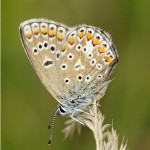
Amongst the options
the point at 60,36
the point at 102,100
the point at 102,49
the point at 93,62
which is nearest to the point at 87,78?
the point at 93,62

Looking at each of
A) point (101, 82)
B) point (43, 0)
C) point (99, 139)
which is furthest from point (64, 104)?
point (43, 0)

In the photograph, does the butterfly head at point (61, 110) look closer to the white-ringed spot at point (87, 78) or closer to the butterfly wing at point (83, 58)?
the butterfly wing at point (83, 58)

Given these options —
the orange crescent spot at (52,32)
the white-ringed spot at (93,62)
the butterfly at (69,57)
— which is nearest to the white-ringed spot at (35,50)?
the butterfly at (69,57)

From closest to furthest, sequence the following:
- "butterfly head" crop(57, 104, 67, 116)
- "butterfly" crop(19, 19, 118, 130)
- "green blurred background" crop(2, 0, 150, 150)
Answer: "butterfly head" crop(57, 104, 67, 116) < "butterfly" crop(19, 19, 118, 130) < "green blurred background" crop(2, 0, 150, 150)

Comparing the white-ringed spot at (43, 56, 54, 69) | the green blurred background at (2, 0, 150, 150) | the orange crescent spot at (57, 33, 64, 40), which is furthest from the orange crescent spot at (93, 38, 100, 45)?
the green blurred background at (2, 0, 150, 150)

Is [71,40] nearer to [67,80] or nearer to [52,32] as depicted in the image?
[52,32]

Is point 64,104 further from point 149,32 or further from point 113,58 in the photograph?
point 149,32

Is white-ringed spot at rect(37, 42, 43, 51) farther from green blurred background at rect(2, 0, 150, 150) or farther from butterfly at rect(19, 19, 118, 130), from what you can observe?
green blurred background at rect(2, 0, 150, 150)

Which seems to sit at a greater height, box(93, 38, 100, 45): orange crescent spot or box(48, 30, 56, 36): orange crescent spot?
box(48, 30, 56, 36): orange crescent spot

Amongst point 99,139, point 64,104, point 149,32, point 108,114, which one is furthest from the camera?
point 149,32

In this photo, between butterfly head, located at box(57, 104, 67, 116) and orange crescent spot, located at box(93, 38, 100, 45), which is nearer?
butterfly head, located at box(57, 104, 67, 116)
